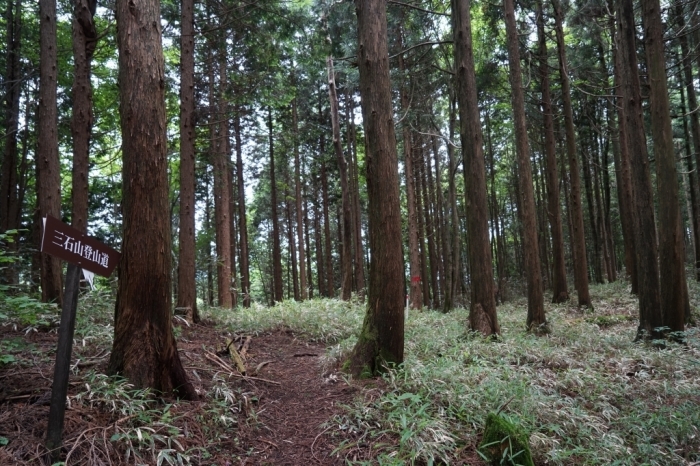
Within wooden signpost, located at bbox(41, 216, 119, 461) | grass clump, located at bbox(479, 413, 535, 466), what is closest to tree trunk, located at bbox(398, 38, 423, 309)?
grass clump, located at bbox(479, 413, 535, 466)

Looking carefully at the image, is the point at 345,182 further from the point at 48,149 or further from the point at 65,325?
the point at 65,325

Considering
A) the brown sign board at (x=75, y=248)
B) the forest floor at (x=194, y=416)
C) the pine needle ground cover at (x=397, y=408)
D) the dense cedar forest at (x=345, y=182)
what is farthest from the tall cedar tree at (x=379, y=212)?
the brown sign board at (x=75, y=248)

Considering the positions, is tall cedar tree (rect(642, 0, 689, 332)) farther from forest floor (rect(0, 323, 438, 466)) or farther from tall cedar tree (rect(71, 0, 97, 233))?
tall cedar tree (rect(71, 0, 97, 233))

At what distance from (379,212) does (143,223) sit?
2675mm

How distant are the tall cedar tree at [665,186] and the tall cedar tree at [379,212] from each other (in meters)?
4.97

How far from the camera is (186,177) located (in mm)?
8383

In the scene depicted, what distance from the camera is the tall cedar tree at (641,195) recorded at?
23.1 feet

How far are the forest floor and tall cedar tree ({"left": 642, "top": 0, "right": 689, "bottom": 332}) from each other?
18.1 feet

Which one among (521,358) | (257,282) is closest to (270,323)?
(521,358)

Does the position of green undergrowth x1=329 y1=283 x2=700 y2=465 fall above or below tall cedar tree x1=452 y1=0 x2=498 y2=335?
below

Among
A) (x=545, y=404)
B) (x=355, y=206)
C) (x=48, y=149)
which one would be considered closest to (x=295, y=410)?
(x=545, y=404)

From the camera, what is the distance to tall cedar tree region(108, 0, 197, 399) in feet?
12.3

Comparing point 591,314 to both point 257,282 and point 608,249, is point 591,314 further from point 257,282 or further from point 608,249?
point 257,282

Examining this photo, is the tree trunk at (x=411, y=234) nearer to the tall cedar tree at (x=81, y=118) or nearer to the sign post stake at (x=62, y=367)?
the tall cedar tree at (x=81, y=118)
